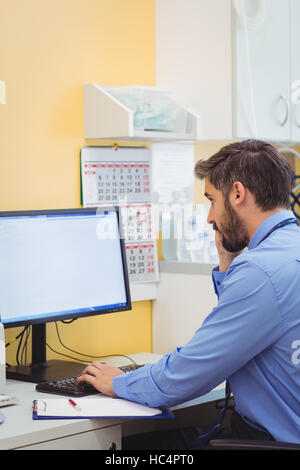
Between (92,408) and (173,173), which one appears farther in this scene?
(173,173)

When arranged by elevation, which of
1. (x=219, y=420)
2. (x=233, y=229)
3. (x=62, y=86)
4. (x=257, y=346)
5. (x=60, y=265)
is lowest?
(x=219, y=420)

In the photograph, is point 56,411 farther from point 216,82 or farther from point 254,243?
point 216,82

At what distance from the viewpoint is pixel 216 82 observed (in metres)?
2.38

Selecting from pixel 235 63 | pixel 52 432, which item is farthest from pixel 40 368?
pixel 235 63

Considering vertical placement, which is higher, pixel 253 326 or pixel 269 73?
pixel 269 73

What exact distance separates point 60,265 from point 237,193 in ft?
2.17

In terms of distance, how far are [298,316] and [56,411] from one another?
615 mm

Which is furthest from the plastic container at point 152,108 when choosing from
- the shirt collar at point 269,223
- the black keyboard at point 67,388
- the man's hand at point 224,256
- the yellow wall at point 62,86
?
the black keyboard at point 67,388

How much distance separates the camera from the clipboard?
1.62 meters

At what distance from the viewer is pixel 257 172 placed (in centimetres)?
170

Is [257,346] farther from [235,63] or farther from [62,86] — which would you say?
[62,86]

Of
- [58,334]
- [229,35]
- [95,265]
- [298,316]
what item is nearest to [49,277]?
[95,265]

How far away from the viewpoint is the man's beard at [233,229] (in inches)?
68.4

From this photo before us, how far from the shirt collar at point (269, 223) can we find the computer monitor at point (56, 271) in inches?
26.2
